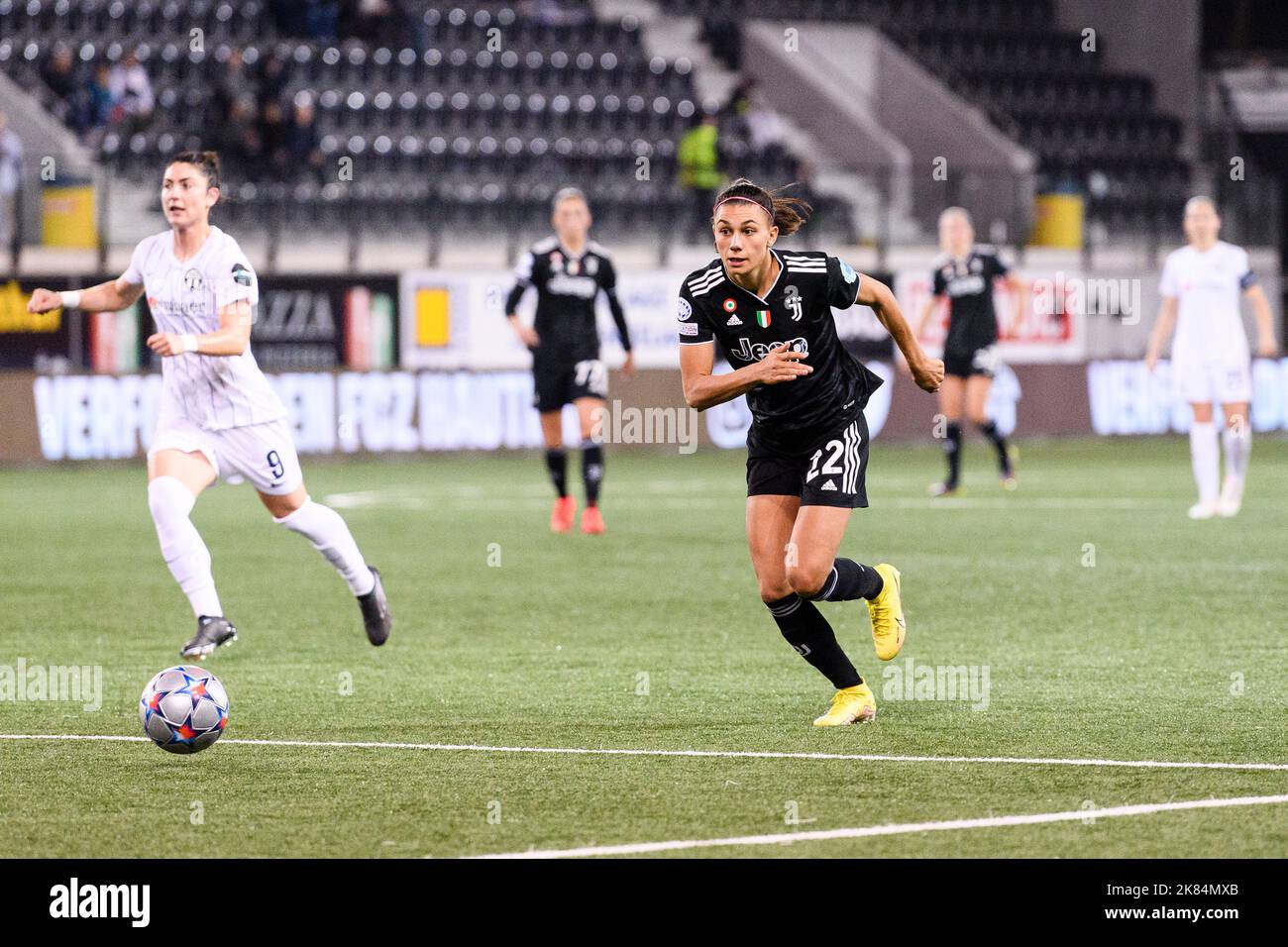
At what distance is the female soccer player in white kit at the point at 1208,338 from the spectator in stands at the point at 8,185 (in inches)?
527

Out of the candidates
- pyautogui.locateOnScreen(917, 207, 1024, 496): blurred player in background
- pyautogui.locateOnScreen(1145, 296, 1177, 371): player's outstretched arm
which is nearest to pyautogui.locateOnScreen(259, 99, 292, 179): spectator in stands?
pyautogui.locateOnScreen(917, 207, 1024, 496): blurred player in background

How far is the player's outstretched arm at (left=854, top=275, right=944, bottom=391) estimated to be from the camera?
7.11m

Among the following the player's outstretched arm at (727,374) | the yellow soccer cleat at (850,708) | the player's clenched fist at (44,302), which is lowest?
the yellow soccer cleat at (850,708)

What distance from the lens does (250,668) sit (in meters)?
8.73

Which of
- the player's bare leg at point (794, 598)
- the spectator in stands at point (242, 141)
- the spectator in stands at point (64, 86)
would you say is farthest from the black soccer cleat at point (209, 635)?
the spectator in stands at point (64, 86)

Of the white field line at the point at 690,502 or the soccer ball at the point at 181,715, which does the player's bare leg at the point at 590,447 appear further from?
the soccer ball at the point at 181,715

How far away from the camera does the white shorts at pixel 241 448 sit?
28.6ft

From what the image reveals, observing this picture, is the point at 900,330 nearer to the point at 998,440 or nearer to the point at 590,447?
the point at 590,447

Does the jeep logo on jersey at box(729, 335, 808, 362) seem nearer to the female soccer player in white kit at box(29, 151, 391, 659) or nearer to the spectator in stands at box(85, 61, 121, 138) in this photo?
the female soccer player in white kit at box(29, 151, 391, 659)

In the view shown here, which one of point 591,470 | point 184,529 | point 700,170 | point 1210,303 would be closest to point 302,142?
point 700,170
